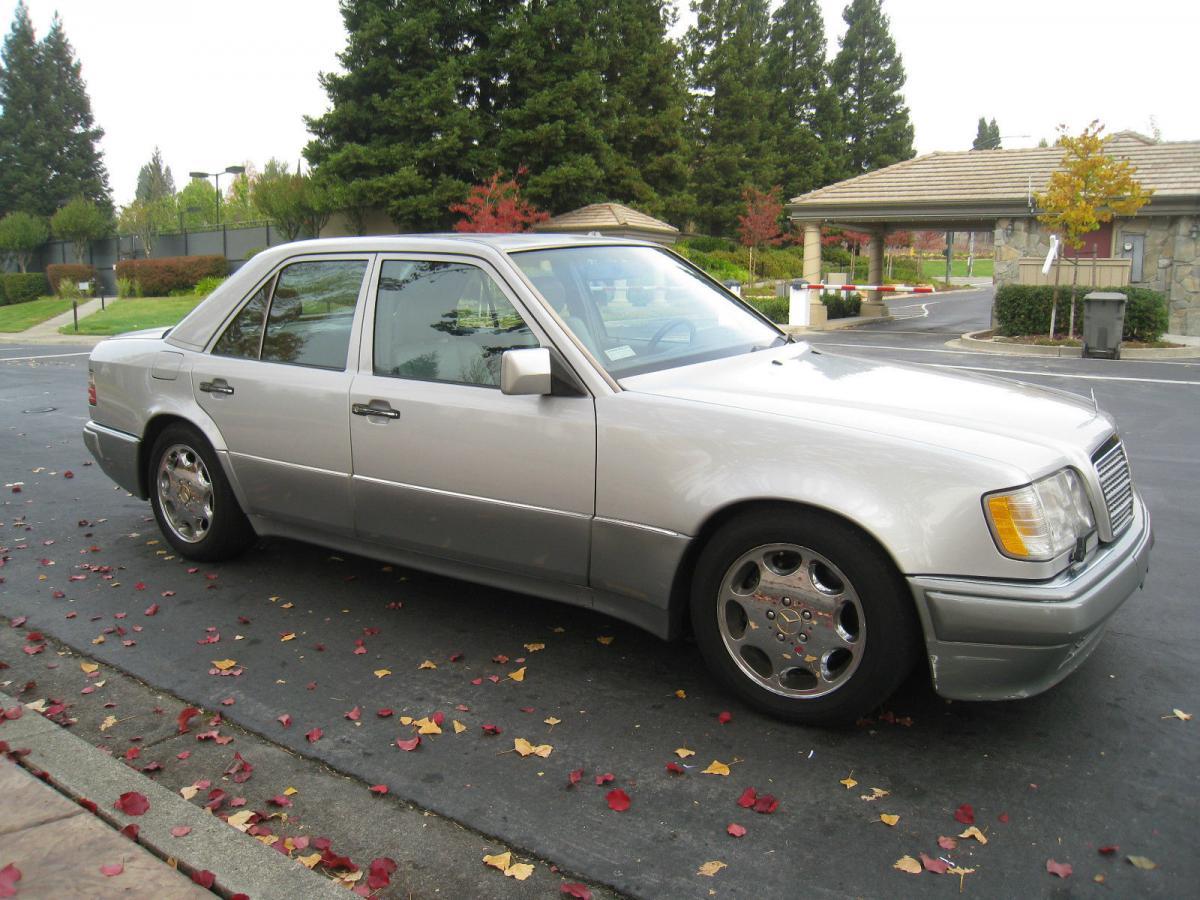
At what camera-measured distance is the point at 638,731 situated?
3562mm

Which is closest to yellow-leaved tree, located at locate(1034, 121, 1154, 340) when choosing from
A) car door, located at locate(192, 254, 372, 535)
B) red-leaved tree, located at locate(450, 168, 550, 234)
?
red-leaved tree, located at locate(450, 168, 550, 234)

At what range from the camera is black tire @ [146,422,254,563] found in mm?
5238

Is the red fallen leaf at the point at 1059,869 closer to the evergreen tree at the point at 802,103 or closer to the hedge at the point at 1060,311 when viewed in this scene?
the hedge at the point at 1060,311

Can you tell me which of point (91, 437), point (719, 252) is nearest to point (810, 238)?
point (719, 252)

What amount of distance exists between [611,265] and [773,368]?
3.10 ft

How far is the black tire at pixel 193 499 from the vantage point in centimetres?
524

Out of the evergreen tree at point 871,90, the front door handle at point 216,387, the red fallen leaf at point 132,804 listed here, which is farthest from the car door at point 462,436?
the evergreen tree at point 871,90

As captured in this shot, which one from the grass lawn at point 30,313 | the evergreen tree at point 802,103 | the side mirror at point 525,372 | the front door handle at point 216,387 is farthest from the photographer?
the evergreen tree at point 802,103

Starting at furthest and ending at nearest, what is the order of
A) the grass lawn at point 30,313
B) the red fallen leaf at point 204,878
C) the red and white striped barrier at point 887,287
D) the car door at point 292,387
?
the grass lawn at point 30,313
the red and white striped barrier at point 887,287
the car door at point 292,387
the red fallen leaf at point 204,878

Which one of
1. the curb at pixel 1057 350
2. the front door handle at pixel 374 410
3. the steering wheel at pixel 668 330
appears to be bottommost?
the curb at pixel 1057 350

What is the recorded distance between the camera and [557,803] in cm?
310

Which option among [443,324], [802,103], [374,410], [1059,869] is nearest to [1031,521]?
[1059,869]

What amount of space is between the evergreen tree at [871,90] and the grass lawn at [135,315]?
38909 mm

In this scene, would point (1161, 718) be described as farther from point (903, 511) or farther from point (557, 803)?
point (557, 803)
